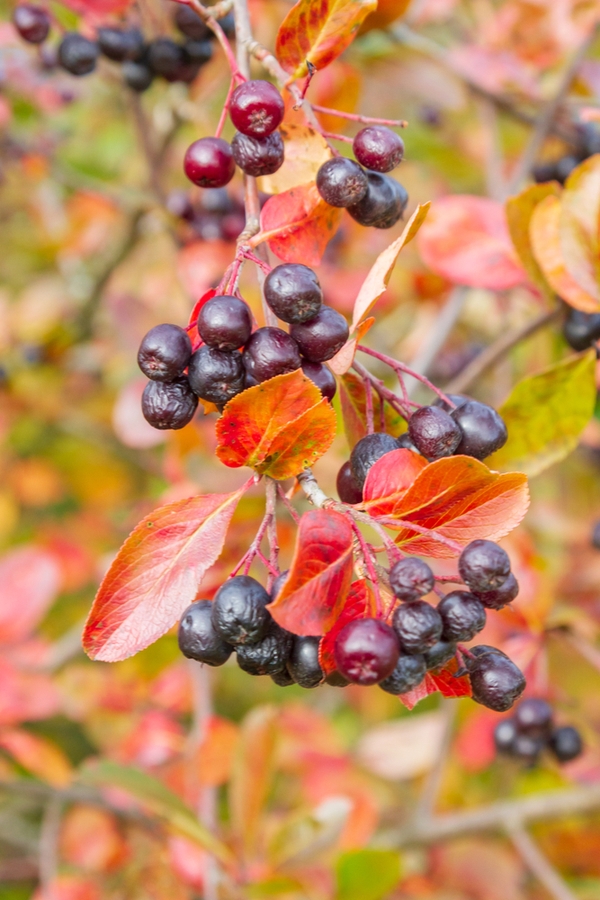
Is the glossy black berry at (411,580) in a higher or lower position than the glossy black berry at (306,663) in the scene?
higher

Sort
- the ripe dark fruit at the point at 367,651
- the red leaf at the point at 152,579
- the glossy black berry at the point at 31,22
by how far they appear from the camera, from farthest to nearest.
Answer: the glossy black berry at the point at 31,22 < the red leaf at the point at 152,579 < the ripe dark fruit at the point at 367,651

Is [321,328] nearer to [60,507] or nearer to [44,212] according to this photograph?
[44,212]

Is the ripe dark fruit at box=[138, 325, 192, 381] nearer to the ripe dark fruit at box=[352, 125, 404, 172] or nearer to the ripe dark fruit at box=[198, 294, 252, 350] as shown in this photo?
the ripe dark fruit at box=[198, 294, 252, 350]

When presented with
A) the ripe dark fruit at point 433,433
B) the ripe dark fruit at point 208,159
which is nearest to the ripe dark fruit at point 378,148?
the ripe dark fruit at point 208,159

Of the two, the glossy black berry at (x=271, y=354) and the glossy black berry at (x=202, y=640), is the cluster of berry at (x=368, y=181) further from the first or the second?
the glossy black berry at (x=202, y=640)

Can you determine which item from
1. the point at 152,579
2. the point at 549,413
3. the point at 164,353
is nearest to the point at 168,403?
the point at 164,353

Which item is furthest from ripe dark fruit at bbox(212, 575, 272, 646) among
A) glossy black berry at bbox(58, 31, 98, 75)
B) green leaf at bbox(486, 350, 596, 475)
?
glossy black berry at bbox(58, 31, 98, 75)

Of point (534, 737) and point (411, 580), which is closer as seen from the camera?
point (411, 580)

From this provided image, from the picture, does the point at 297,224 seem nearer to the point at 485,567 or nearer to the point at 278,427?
the point at 278,427
